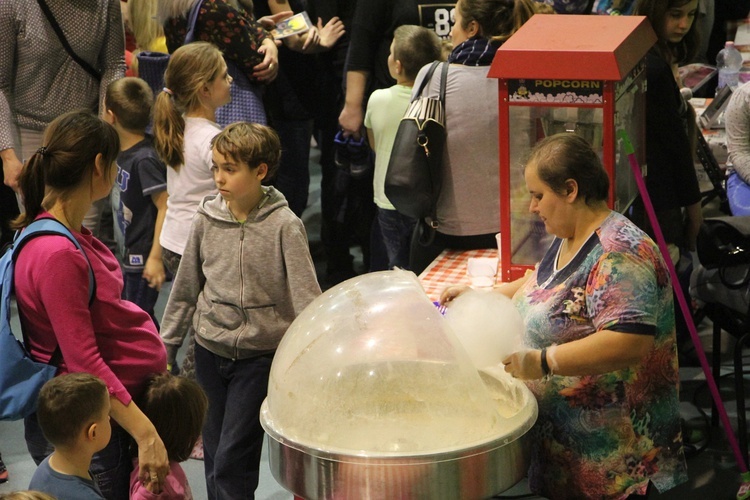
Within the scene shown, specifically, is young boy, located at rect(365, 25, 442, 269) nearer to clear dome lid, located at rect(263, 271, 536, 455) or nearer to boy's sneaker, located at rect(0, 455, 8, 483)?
boy's sneaker, located at rect(0, 455, 8, 483)

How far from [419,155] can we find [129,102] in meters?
1.44

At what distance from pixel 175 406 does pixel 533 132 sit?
152 cm

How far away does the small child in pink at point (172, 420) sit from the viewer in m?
Answer: 2.79

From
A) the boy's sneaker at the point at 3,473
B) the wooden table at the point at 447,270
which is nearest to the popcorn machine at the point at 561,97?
the wooden table at the point at 447,270

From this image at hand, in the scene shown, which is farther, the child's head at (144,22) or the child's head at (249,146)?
the child's head at (144,22)

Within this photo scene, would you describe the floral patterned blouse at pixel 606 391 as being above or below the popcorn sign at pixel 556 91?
below

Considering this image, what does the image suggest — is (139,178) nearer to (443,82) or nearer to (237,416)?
(443,82)

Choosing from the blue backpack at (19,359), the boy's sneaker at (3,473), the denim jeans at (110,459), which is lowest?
the boy's sneaker at (3,473)

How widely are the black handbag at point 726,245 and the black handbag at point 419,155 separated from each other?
1.09 meters

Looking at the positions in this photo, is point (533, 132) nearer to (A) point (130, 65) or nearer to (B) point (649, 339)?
(B) point (649, 339)

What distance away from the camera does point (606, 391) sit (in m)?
2.49

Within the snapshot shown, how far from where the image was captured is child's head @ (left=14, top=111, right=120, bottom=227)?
104 inches

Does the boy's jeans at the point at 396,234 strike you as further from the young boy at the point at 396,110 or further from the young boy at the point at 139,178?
the young boy at the point at 139,178

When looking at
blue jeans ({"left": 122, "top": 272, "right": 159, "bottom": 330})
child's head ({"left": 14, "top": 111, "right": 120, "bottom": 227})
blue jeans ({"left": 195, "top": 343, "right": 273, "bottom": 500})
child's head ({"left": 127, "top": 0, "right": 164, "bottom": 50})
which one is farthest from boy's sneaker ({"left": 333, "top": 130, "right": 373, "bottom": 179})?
child's head ({"left": 14, "top": 111, "right": 120, "bottom": 227})
